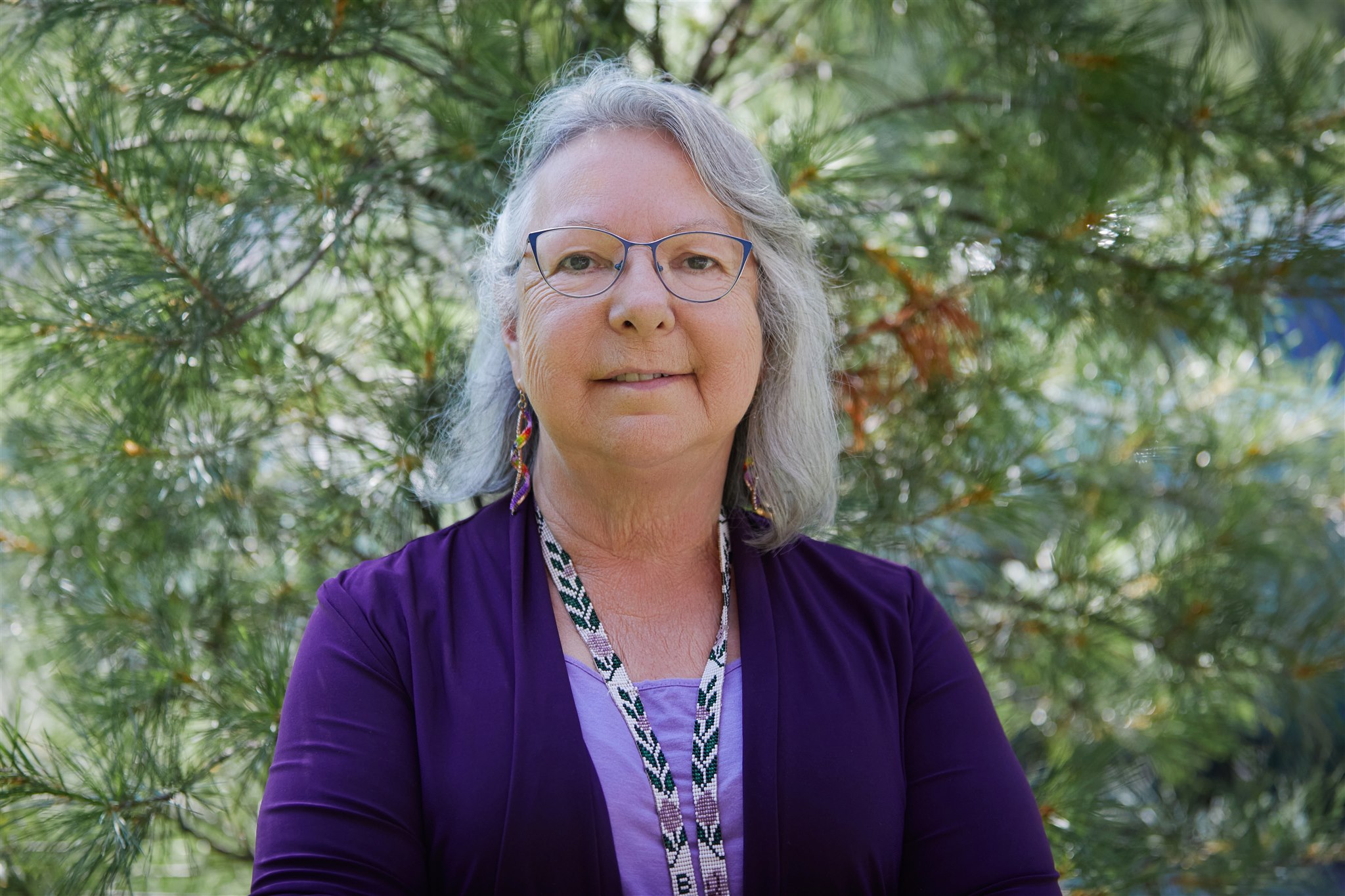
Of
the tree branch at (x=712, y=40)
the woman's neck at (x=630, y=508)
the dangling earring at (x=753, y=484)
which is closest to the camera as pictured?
the woman's neck at (x=630, y=508)

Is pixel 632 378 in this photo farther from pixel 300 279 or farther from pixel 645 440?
pixel 300 279

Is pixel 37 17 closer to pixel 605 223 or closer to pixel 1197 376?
pixel 605 223

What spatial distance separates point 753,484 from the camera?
4.60 feet

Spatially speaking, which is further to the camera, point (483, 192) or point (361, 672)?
point (483, 192)

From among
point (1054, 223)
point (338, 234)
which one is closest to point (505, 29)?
point (338, 234)

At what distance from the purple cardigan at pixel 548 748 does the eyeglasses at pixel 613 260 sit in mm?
309

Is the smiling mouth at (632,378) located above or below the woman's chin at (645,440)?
above

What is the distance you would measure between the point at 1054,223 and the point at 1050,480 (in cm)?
42

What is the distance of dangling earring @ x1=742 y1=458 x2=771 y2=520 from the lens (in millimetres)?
1370

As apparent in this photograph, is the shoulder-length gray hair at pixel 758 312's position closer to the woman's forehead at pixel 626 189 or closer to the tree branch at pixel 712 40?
the woman's forehead at pixel 626 189

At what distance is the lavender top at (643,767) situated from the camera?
1.11 meters

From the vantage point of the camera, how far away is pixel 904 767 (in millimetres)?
1229

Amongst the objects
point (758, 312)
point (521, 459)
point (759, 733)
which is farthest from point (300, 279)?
point (759, 733)

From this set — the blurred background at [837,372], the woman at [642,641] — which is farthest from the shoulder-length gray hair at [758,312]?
the blurred background at [837,372]
